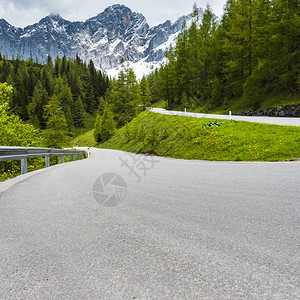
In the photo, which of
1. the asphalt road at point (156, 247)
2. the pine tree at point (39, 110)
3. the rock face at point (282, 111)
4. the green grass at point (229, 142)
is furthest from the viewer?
the pine tree at point (39, 110)

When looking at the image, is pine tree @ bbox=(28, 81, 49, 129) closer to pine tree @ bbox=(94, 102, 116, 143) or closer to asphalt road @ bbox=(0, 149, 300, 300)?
pine tree @ bbox=(94, 102, 116, 143)

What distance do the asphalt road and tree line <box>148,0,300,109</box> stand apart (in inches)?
1077

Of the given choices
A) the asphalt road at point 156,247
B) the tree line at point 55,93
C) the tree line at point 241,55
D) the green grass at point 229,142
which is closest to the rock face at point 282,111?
the tree line at point 241,55

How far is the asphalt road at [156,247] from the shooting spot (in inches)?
60.7

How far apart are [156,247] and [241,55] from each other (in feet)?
134

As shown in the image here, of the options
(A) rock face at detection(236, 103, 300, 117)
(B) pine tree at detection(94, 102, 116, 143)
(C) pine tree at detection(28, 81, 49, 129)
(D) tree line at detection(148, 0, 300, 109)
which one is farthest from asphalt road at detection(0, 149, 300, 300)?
(C) pine tree at detection(28, 81, 49, 129)

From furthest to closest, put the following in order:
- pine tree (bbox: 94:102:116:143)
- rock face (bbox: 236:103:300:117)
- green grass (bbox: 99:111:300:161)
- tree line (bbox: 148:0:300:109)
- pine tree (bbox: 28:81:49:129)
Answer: pine tree (bbox: 28:81:49:129) < pine tree (bbox: 94:102:116:143) < tree line (bbox: 148:0:300:109) < rock face (bbox: 236:103:300:117) < green grass (bbox: 99:111:300:161)

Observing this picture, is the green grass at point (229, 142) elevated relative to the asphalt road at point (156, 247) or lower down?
elevated

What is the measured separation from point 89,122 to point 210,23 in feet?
234

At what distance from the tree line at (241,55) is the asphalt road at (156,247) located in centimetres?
2736

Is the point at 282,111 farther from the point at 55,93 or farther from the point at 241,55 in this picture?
the point at 55,93

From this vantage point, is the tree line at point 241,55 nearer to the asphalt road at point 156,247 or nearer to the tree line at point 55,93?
the asphalt road at point 156,247

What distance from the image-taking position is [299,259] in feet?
→ 5.92

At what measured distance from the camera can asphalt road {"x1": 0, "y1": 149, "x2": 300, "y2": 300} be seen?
154 centimetres
